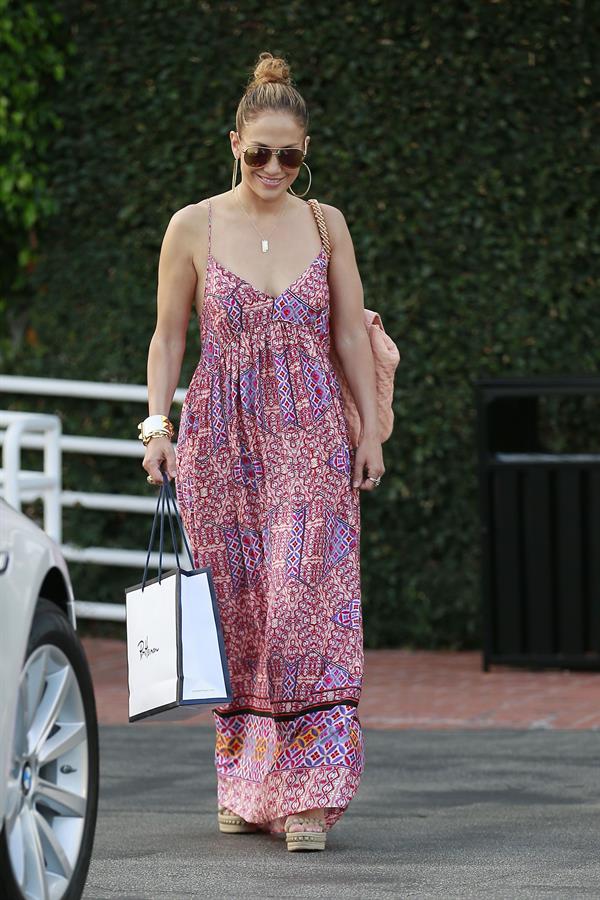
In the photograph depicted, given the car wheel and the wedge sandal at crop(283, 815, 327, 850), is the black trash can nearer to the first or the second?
the wedge sandal at crop(283, 815, 327, 850)

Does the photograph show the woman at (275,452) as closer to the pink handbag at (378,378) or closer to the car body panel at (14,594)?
the pink handbag at (378,378)

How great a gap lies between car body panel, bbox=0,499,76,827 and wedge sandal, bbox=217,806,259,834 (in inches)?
61.9

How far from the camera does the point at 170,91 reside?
9.41 meters

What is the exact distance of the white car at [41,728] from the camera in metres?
3.53

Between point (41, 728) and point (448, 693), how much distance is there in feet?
15.0

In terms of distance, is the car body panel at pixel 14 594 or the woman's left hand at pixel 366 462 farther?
the woman's left hand at pixel 366 462

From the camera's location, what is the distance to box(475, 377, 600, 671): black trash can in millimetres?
8422

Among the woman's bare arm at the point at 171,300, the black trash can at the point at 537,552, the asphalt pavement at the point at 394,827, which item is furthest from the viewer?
the black trash can at the point at 537,552

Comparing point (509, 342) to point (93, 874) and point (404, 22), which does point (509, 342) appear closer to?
point (404, 22)

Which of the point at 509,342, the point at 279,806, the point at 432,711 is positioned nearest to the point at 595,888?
the point at 279,806

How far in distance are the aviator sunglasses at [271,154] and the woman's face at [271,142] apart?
1 centimetres

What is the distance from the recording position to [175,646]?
4.57 m

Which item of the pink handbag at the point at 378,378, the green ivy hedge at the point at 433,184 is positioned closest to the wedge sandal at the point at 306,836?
the pink handbag at the point at 378,378

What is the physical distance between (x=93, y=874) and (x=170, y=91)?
559cm
